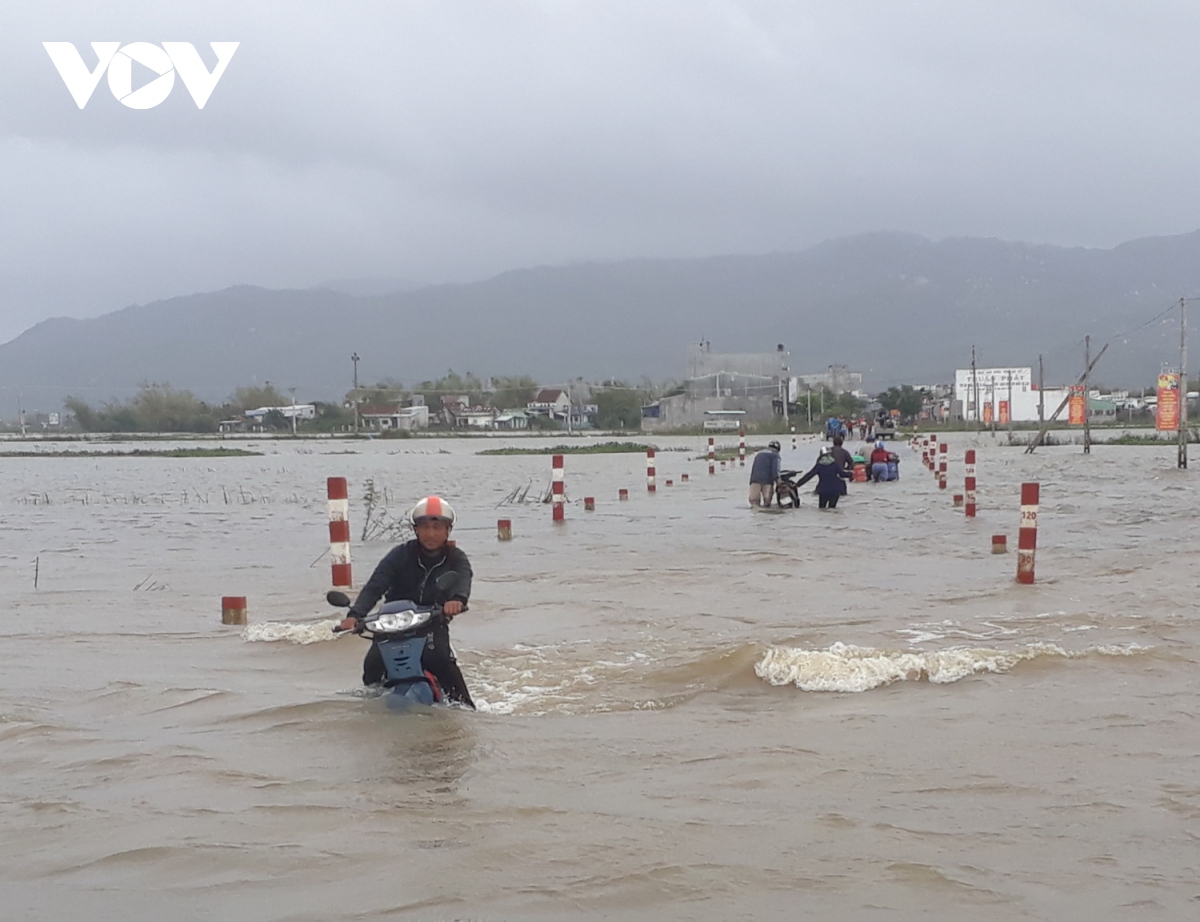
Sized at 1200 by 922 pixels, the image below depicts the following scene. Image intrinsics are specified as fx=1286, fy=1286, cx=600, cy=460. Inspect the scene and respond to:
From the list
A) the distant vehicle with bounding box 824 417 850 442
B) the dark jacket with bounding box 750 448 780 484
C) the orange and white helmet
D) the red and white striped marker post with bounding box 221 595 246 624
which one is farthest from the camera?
the distant vehicle with bounding box 824 417 850 442

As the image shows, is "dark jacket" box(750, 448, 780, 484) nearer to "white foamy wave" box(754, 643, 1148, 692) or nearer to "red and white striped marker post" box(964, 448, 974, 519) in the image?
"red and white striped marker post" box(964, 448, 974, 519)

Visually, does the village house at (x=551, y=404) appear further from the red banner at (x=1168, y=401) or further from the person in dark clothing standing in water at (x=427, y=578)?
the person in dark clothing standing in water at (x=427, y=578)

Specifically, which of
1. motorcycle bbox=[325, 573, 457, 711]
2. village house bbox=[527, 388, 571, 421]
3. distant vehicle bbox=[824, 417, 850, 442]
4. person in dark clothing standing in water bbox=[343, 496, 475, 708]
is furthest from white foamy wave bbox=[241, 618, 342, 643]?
village house bbox=[527, 388, 571, 421]

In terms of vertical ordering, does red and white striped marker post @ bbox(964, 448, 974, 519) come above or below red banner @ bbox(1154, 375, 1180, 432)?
below

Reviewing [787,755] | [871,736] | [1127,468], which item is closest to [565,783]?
[787,755]

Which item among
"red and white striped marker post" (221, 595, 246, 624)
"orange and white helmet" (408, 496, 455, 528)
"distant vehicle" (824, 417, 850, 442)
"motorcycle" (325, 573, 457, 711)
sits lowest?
"red and white striped marker post" (221, 595, 246, 624)

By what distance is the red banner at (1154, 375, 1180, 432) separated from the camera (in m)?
44.8

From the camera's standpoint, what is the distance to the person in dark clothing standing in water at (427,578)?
681 centimetres

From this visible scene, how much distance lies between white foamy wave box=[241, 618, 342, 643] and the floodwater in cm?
5

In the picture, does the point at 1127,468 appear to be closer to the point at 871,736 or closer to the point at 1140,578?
the point at 1140,578

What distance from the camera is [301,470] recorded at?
4294cm

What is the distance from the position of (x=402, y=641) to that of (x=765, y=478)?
16060mm

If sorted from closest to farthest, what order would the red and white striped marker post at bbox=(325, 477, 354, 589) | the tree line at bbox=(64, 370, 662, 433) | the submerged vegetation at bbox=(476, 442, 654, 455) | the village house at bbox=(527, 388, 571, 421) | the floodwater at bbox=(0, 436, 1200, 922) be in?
the floodwater at bbox=(0, 436, 1200, 922) → the red and white striped marker post at bbox=(325, 477, 354, 589) → the submerged vegetation at bbox=(476, 442, 654, 455) → the tree line at bbox=(64, 370, 662, 433) → the village house at bbox=(527, 388, 571, 421)

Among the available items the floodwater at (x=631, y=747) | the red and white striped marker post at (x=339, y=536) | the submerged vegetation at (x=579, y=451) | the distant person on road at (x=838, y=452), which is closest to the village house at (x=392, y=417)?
the submerged vegetation at (x=579, y=451)
